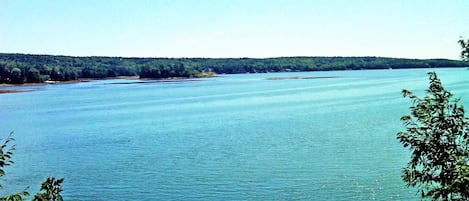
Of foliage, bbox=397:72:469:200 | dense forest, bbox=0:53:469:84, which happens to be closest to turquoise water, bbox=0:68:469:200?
foliage, bbox=397:72:469:200

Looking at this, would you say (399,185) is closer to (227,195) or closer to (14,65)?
(227,195)

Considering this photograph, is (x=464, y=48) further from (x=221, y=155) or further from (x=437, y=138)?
(x=221, y=155)

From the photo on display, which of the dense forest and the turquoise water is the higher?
the dense forest

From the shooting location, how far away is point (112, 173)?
1931cm

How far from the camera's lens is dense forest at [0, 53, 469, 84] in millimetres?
134750

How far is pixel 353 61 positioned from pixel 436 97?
17970cm

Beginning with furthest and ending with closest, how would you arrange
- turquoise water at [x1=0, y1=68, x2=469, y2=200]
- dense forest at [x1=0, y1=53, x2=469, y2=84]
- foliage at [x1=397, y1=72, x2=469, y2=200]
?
1. dense forest at [x1=0, y1=53, x2=469, y2=84]
2. turquoise water at [x1=0, y1=68, x2=469, y2=200]
3. foliage at [x1=397, y1=72, x2=469, y2=200]

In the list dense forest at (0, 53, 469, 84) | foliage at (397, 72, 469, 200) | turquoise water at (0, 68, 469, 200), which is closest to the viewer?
foliage at (397, 72, 469, 200)

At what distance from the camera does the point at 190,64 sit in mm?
171625

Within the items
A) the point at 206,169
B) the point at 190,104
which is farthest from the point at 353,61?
the point at 206,169

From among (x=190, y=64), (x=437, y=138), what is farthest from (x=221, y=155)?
(x=190, y=64)

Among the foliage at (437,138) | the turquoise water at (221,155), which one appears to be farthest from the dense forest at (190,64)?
the foliage at (437,138)

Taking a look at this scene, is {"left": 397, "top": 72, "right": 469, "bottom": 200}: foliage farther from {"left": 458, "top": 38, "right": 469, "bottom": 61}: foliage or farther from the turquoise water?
the turquoise water

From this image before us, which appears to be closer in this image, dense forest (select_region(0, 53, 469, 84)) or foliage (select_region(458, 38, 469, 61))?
foliage (select_region(458, 38, 469, 61))
